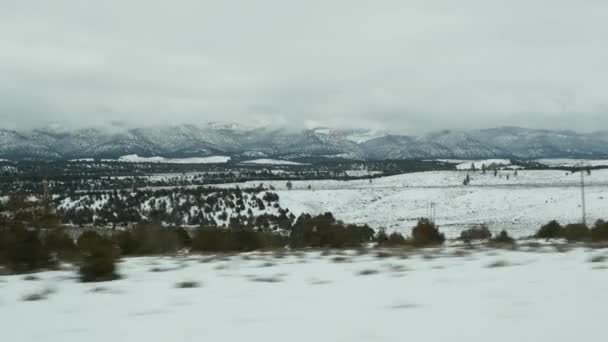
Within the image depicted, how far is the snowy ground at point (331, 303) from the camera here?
5.05 m

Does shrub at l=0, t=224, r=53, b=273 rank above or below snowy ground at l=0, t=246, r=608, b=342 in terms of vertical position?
above

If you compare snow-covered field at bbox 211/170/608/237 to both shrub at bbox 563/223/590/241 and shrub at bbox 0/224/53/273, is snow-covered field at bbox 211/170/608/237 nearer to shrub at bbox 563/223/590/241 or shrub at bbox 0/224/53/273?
shrub at bbox 563/223/590/241

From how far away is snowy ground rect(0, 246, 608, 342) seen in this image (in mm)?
5051

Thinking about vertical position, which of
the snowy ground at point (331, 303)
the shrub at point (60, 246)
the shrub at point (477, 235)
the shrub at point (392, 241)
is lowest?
the shrub at point (477, 235)

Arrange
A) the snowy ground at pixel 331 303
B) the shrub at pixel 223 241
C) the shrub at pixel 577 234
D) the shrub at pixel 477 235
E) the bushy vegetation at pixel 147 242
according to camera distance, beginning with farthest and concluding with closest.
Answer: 1. the shrub at pixel 477 235
2. the shrub at pixel 223 241
3. the bushy vegetation at pixel 147 242
4. the shrub at pixel 577 234
5. the snowy ground at pixel 331 303

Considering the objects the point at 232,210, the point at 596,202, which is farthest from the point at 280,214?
the point at 596,202

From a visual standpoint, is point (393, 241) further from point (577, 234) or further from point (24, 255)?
point (24, 255)

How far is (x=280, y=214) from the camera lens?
316ft

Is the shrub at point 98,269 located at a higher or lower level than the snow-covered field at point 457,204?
higher

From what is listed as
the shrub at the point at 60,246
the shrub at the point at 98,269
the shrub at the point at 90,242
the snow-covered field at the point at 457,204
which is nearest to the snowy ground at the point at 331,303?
Answer: the shrub at the point at 98,269

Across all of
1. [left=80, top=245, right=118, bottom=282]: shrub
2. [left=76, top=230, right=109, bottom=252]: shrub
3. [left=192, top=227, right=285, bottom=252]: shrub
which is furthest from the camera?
[left=192, top=227, right=285, bottom=252]: shrub

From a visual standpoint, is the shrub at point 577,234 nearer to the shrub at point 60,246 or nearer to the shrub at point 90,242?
the shrub at point 90,242

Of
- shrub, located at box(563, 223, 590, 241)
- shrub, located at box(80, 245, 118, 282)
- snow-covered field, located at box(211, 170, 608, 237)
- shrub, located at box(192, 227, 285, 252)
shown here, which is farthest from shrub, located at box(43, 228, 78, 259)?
snow-covered field, located at box(211, 170, 608, 237)

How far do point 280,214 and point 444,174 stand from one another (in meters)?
65.1
